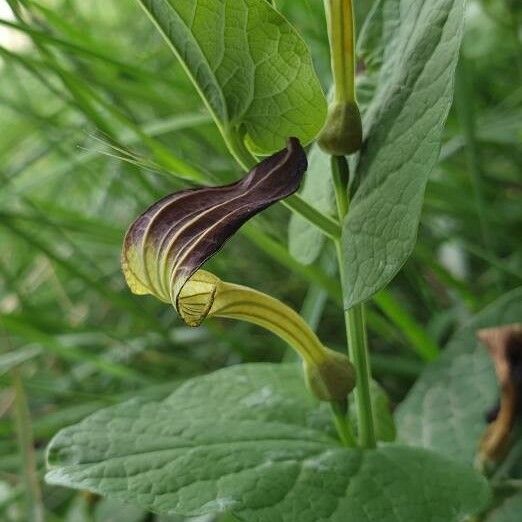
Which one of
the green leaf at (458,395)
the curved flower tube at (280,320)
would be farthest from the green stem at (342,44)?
the green leaf at (458,395)

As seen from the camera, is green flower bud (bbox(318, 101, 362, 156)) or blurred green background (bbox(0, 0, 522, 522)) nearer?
green flower bud (bbox(318, 101, 362, 156))

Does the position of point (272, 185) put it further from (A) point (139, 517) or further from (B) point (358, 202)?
(A) point (139, 517)

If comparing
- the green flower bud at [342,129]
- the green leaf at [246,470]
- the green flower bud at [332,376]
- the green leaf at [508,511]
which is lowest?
the green leaf at [508,511]

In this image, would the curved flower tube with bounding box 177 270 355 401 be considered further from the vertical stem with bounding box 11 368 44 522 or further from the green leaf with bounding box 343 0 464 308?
the vertical stem with bounding box 11 368 44 522

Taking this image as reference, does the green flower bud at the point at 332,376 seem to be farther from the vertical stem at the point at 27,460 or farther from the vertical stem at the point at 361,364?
the vertical stem at the point at 27,460

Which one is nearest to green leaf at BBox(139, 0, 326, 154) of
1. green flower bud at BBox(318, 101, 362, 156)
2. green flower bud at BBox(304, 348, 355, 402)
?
green flower bud at BBox(318, 101, 362, 156)

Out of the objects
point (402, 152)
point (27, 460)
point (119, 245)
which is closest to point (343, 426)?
point (402, 152)
